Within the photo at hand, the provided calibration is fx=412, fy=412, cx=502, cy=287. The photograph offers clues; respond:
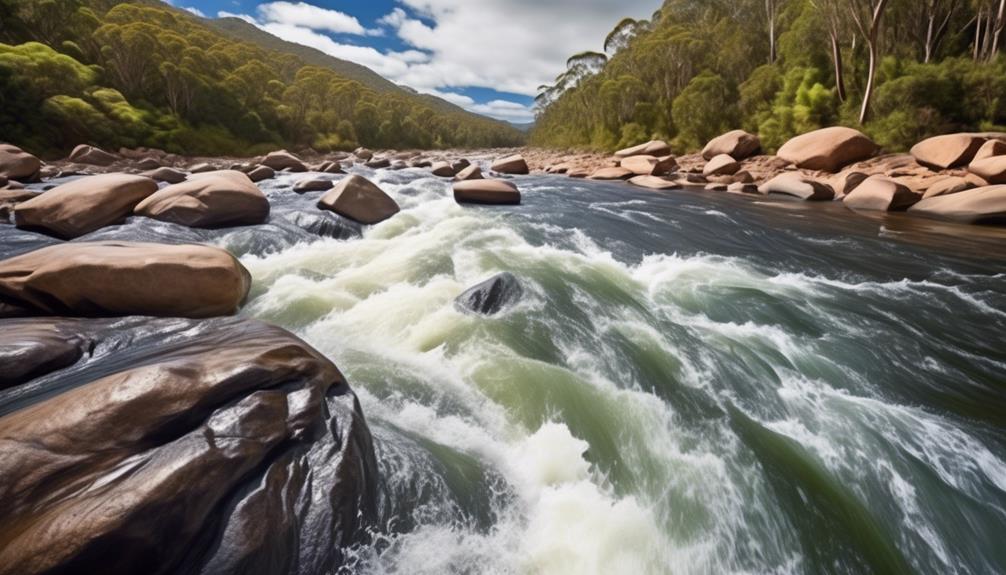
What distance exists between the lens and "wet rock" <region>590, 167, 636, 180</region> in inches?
830

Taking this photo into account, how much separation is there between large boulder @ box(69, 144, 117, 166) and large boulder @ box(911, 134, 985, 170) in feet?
113

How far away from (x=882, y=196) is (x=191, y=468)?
16729 millimetres

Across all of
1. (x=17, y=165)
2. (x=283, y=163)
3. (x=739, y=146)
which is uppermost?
(x=739, y=146)

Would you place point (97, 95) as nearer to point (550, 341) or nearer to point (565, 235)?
point (565, 235)

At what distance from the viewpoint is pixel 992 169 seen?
11773 millimetres

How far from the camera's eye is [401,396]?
3.55 meters

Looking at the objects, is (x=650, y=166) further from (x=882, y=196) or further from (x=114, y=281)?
(x=114, y=281)

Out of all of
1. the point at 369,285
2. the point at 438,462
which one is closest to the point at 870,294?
the point at 438,462

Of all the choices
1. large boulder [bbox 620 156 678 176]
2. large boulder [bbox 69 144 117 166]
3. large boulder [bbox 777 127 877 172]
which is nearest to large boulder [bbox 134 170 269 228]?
large boulder [bbox 620 156 678 176]

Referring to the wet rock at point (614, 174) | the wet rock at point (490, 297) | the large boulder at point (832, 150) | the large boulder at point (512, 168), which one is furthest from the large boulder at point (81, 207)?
the large boulder at point (832, 150)

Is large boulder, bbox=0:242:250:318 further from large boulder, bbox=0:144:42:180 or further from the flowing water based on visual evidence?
large boulder, bbox=0:144:42:180

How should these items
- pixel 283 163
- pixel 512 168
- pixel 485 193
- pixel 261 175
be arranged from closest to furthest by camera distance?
pixel 485 193 < pixel 261 175 < pixel 283 163 < pixel 512 168

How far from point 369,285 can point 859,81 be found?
26926 millimetres

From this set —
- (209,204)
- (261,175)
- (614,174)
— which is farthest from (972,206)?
(261,175)
